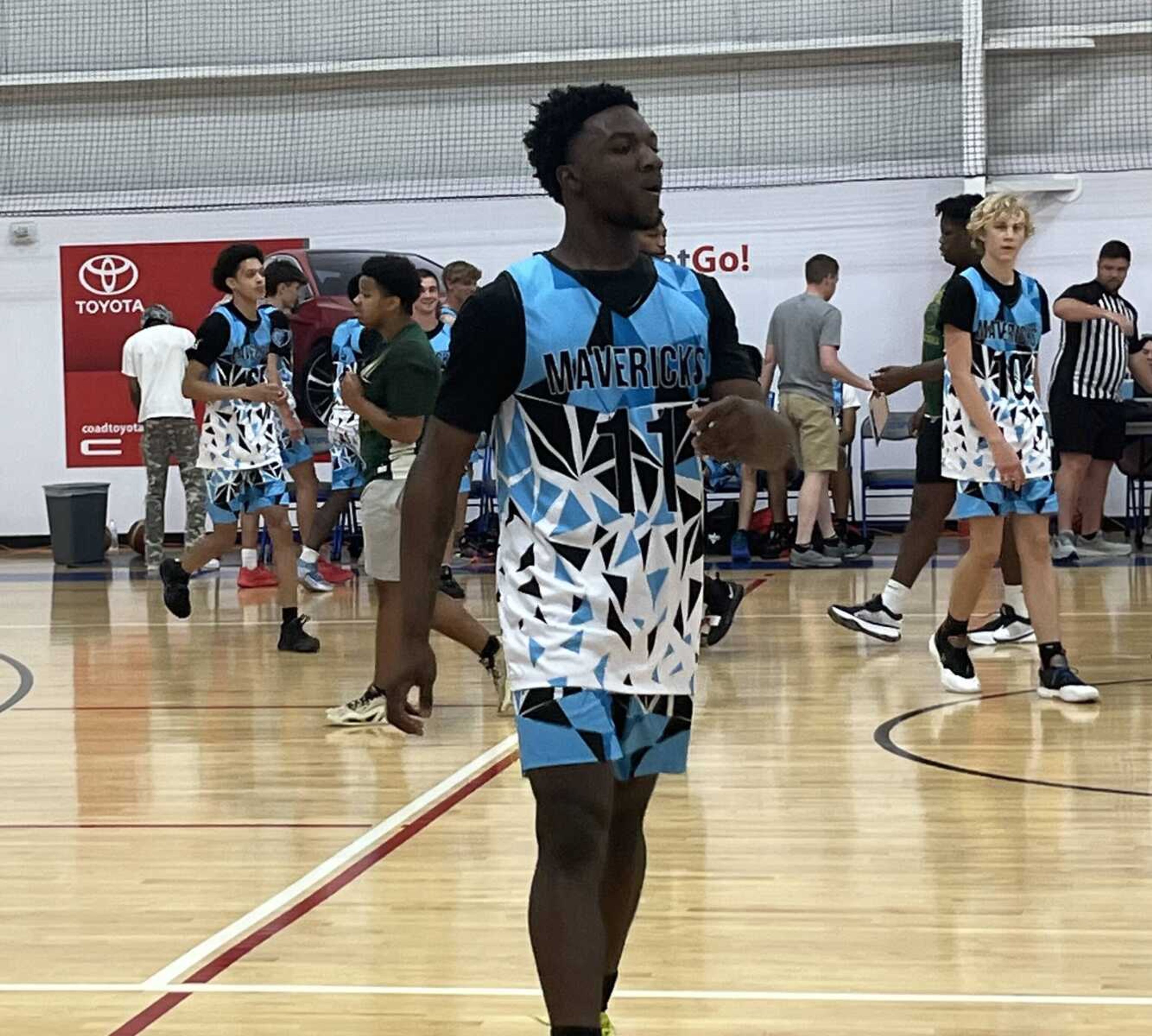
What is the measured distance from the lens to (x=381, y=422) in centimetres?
664

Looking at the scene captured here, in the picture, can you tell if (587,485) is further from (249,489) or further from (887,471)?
(887,471)

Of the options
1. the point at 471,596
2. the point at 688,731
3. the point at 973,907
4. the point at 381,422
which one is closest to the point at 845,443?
the point at 471,596

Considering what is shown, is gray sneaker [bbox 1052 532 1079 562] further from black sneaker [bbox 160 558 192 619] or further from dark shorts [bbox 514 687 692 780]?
dark shorts [bbox 514 687 692 780]

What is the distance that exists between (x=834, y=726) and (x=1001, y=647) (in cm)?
219

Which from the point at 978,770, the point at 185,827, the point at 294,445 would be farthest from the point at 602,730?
the point at 294,445

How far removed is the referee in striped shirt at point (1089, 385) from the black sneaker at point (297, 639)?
18.9ft

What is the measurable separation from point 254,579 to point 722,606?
16.4ft

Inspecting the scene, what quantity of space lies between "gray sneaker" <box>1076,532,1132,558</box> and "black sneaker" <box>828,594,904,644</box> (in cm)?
479

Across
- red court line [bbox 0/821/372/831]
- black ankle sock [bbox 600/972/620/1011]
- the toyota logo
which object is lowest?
red court line [bbox 0/821/372/831]

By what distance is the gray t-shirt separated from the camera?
13.1m

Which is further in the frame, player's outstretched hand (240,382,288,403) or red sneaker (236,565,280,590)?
red sneaker (236,565,280,590)

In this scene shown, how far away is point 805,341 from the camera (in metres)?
13.2

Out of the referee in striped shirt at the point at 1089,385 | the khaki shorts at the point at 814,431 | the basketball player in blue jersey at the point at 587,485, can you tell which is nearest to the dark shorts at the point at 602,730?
the basketball player in blue jersey at the point at 587,485

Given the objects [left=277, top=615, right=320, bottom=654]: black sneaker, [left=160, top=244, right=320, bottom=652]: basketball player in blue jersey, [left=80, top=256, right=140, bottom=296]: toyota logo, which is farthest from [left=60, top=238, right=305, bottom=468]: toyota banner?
[left=277, top=615, right=320, bottom=654]: black sneaker
